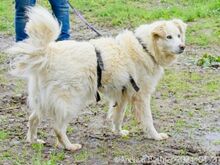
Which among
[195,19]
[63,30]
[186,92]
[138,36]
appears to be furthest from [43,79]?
[195,19]

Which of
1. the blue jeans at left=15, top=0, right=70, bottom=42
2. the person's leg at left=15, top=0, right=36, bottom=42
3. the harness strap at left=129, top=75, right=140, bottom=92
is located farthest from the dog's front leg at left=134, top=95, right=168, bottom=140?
the person's leg at left=15, top=0, right=36, bottom=42

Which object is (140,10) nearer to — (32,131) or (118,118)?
(118,118)

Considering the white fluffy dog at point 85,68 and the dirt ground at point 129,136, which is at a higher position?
the white fluffy dog at point 85,68

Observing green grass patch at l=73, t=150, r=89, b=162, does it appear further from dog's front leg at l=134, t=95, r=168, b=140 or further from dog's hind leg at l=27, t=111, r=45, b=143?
dog's front leg at l=134, t=95, r=168, b=140

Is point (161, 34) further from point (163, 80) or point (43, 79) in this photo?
point (163, 80)

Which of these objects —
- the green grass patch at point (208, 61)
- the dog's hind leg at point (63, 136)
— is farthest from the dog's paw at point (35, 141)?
the green grass patch at point (208, 61)

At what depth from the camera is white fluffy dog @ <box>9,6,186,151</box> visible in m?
4.91

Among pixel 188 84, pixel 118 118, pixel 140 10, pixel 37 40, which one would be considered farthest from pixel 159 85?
pixel 140 10

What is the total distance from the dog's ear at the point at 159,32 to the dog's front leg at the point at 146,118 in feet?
1.88

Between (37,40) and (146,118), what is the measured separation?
133 cm

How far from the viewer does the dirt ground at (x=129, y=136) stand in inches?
195

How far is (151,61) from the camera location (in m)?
5.49

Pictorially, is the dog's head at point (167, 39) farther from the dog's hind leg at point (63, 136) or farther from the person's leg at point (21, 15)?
the person's leg at point (21, 15)

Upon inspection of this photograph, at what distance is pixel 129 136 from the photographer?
5.62 metres
